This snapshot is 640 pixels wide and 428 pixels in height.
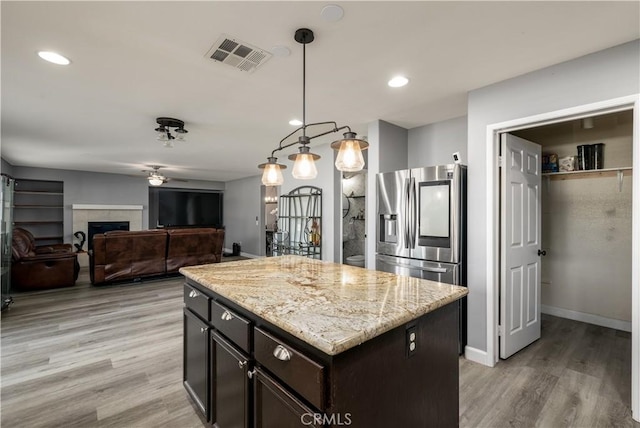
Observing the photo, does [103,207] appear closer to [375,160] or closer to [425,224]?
[375,160]

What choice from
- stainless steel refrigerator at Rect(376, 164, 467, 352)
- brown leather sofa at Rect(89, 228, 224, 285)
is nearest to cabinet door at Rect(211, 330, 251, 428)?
stainless steel refrigerator at Rect(376, 164, 467, 352)

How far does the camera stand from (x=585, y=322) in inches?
140

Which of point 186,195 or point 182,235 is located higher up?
point 186,195

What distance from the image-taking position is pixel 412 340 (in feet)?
4.36

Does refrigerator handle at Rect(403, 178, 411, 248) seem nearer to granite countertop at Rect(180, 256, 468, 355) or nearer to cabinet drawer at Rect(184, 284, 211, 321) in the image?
granite countertop at Rect(180, 256, 468, 355)

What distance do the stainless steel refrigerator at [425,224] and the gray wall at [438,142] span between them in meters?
0.81

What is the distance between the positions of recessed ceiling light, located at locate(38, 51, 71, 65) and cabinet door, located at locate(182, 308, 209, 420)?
1976 millimetres

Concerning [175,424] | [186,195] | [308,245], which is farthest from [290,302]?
[186,195]

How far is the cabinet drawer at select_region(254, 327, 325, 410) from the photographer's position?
1.04 m

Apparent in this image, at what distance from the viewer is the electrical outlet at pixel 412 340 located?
1.31 m

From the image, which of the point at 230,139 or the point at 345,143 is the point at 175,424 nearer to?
the point at 345,143

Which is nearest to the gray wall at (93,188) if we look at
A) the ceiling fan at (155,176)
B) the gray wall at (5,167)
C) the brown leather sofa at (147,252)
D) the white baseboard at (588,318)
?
the gray wall at (5,167)

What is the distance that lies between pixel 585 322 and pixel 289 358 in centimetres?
408

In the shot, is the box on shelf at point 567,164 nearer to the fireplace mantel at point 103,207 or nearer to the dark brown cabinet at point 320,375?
the dark brown cabinet at point 320,375
